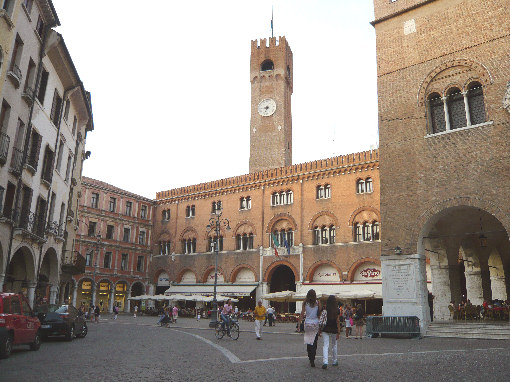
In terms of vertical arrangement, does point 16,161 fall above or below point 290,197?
below

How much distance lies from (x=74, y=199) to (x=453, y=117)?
1998 cm

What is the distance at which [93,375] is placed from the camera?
714 cm

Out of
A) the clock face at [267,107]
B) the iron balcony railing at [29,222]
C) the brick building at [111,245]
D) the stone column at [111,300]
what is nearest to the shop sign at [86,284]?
the brick building at [111,245]

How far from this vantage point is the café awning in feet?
124

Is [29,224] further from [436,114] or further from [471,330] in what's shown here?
[471,330]

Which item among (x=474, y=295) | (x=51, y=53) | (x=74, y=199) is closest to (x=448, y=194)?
(x=474, y=295)

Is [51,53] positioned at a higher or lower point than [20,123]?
higher

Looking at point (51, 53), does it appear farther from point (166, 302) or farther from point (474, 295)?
point (166, 302)

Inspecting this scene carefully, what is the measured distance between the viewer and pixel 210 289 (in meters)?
40.3

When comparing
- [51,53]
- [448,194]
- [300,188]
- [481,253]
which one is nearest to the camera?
[448,194]

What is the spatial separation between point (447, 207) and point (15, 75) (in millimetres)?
15273

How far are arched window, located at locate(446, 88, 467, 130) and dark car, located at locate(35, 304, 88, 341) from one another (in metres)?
14.7

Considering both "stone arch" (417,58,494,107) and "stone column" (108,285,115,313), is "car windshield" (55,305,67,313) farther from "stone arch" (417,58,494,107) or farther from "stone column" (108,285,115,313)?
"stone column" (108,285,115,313)

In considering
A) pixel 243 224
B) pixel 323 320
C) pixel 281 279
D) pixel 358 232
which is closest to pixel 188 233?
pixel 243 224
